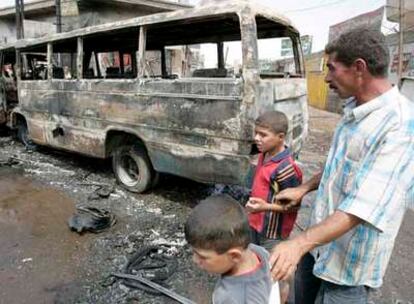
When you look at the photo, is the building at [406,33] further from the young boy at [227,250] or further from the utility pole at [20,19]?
the young boy at [227,250]

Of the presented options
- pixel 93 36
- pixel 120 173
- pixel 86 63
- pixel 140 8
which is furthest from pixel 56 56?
pixel 140 8

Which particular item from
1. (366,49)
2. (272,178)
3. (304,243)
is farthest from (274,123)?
(304,243)

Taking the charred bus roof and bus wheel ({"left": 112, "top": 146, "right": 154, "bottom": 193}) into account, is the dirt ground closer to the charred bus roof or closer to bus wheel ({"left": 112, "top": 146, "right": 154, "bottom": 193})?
bus wheel ({"left": 112, "top": 146, "right": 154, "bottom": 193})

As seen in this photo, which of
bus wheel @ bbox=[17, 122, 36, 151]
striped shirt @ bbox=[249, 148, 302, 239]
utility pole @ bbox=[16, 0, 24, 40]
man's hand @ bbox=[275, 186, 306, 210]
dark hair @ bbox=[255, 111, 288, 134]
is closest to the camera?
man's hand @ bbox=[275, 186, 306, 210]

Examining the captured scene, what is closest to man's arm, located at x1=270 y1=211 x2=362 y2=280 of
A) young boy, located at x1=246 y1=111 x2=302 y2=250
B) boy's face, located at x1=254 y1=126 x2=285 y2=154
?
young boy, located at x1=246 y1=111 x2=302 y2=250

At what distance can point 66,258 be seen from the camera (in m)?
3.55

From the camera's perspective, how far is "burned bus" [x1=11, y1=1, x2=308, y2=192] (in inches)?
149

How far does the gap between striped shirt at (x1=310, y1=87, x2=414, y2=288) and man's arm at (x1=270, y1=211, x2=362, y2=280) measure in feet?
0.14

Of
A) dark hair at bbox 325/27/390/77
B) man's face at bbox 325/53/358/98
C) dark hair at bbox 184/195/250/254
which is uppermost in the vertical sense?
dark hair at bbox 325/27/390/77

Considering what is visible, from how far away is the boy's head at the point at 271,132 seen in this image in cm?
246

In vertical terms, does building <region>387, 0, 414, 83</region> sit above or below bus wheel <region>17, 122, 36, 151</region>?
above

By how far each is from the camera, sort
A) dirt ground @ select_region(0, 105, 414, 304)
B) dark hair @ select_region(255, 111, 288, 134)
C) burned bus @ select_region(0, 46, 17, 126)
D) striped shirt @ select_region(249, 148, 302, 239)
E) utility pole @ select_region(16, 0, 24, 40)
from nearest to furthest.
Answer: striped shirt @ select_region(249, 148, 302, 239)
dark hair @ select_region(255, 111, 288, 134)
dirt ground @ select_region(0, 105, 414, 304)
burned bus @ select_region(0, 46, 17, 126)
utility pole @ select_region(16, 0, 24, 40)

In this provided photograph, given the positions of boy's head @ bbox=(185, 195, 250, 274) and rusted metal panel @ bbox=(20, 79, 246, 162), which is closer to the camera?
boy's head @ bbox=(185, 195, 250, 274)

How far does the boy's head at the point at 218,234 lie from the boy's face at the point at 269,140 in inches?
48.8
